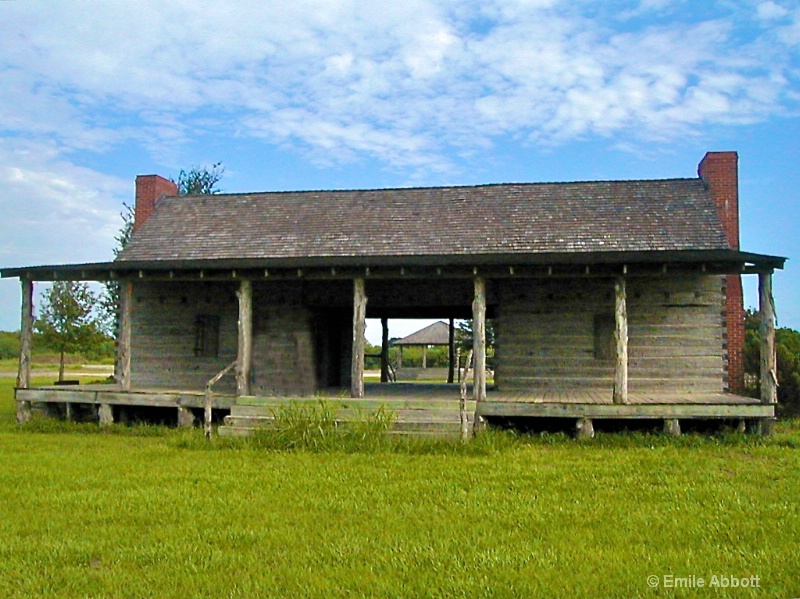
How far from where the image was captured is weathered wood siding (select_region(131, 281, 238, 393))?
60.0ft

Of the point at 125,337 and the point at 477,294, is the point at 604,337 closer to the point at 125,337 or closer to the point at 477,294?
the point at 477,294

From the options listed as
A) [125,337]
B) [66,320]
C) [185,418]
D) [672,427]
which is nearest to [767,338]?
[672,427]

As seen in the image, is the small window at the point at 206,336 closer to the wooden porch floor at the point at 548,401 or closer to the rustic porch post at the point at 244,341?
the wooden porch floor at the point at 548,401

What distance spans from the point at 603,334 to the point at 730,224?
15.3 feet

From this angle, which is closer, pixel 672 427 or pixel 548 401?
pixel 672 427

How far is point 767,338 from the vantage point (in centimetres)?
1376

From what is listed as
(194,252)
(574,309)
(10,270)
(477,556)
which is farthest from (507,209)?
(477,556)

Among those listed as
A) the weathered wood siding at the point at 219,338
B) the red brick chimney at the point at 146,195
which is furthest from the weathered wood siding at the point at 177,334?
the red brick chimney at the point at 146,195

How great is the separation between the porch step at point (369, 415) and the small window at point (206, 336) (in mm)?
4367

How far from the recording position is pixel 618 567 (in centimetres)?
635

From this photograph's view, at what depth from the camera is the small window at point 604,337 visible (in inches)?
648

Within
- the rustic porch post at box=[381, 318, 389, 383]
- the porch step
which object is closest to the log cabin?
the porch step

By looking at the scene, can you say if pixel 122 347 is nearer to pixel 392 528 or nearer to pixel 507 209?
pixel 507 209

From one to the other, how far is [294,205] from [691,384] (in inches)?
426
